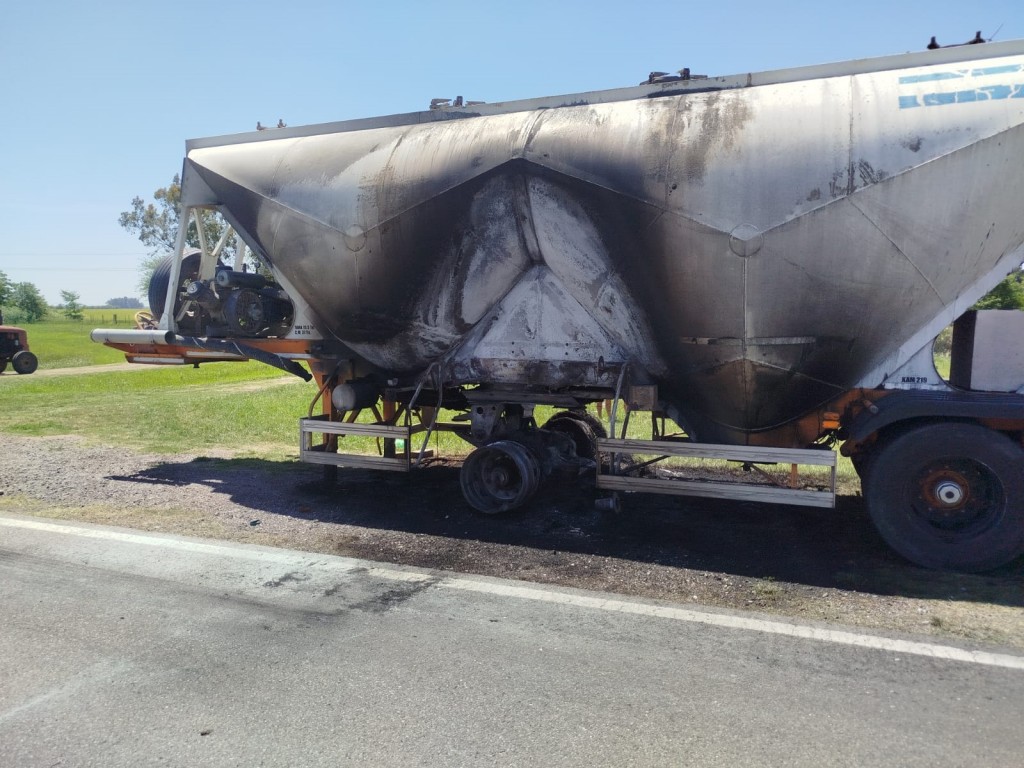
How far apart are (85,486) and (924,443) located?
806 centimetres

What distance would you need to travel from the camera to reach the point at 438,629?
4.62 metres

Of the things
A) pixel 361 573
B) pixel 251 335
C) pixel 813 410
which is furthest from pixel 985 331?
pixel 251 335

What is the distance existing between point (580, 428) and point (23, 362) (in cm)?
2436

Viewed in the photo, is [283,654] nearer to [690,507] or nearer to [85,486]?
[690,507]

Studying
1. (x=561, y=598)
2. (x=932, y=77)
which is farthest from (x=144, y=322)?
(x=932, y=77)

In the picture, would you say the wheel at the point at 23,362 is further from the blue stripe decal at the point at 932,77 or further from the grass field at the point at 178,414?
the blue stripe decal at the point at 932,77

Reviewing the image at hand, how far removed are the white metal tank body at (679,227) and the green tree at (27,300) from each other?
3460 inches

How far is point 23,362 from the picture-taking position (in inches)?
1040

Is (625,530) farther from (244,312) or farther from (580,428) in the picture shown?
(244,312)

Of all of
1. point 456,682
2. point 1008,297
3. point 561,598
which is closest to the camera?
point 456,682

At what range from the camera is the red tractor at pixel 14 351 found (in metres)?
26.2

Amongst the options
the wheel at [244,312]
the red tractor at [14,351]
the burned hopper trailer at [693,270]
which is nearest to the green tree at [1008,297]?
the burned hopper trailer at [693,270]

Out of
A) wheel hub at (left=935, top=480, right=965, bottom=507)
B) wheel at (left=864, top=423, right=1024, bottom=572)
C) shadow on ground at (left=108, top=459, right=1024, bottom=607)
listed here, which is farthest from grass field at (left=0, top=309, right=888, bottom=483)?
shadow on ground at (left=108, top=459, right=1024, bottom=607)

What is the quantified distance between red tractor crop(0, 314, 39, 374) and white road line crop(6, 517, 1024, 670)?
2252cm
